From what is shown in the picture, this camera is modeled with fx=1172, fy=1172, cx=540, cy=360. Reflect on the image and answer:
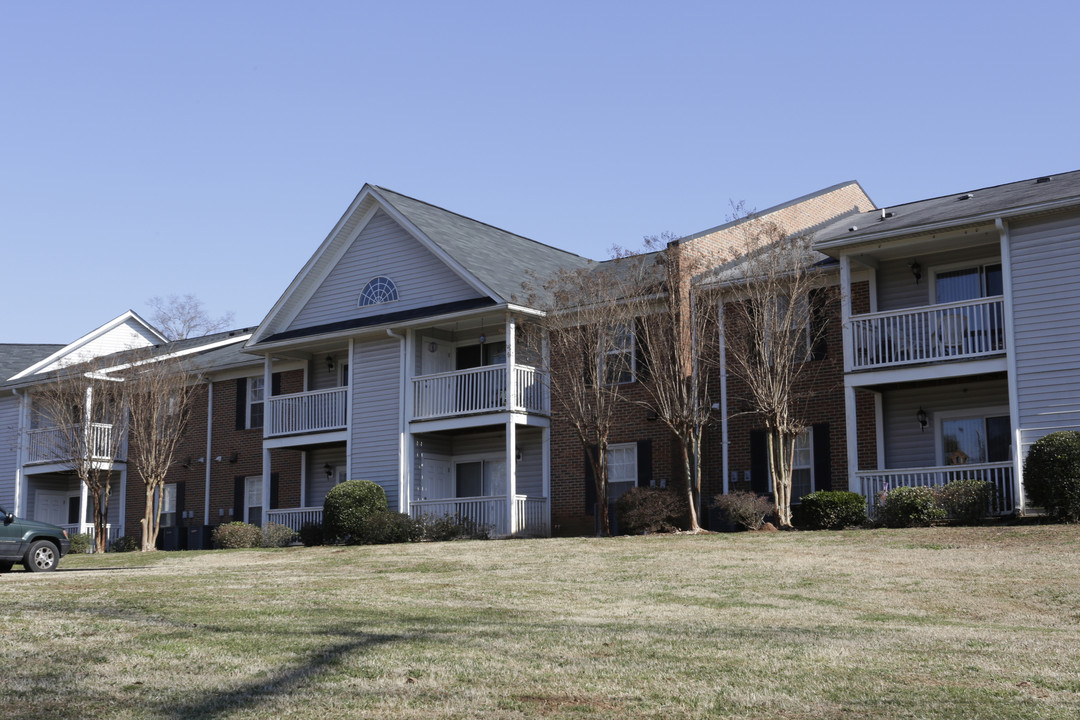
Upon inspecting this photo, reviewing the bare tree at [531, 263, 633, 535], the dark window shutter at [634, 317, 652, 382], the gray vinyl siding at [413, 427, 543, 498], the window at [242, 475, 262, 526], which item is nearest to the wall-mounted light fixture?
the dark window shutter at [634, 317, 652, 382]

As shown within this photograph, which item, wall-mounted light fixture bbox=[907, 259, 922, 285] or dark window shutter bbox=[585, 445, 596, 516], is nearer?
wall-mounted light fixture bbox=[907, 259, 922, 285]

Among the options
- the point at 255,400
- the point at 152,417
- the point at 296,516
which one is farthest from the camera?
the point at 255,400

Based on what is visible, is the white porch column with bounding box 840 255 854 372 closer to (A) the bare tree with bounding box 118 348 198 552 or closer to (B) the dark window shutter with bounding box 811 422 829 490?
(B) the dark window shutter with bounding box 811 422 829 490

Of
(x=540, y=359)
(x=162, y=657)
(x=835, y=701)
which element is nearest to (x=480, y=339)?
(x=540, y=359)

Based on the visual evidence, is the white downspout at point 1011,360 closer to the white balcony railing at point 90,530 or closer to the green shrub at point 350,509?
the green shrub at point 350,509

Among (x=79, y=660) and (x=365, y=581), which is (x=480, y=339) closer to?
(x=365, y=581)

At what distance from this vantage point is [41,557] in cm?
2038

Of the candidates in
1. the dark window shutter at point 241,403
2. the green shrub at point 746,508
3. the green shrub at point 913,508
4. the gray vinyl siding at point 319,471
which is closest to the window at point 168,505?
the dark window shutter at point 241,403

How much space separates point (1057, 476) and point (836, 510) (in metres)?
3.81

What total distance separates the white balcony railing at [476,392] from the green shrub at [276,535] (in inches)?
166

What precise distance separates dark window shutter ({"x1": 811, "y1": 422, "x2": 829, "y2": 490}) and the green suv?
46.4ft

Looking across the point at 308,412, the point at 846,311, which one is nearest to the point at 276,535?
the point at 308,412

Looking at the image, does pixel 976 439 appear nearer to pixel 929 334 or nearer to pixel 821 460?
pixel 929 334

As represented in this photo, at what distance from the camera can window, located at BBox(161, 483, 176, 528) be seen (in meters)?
33.8
